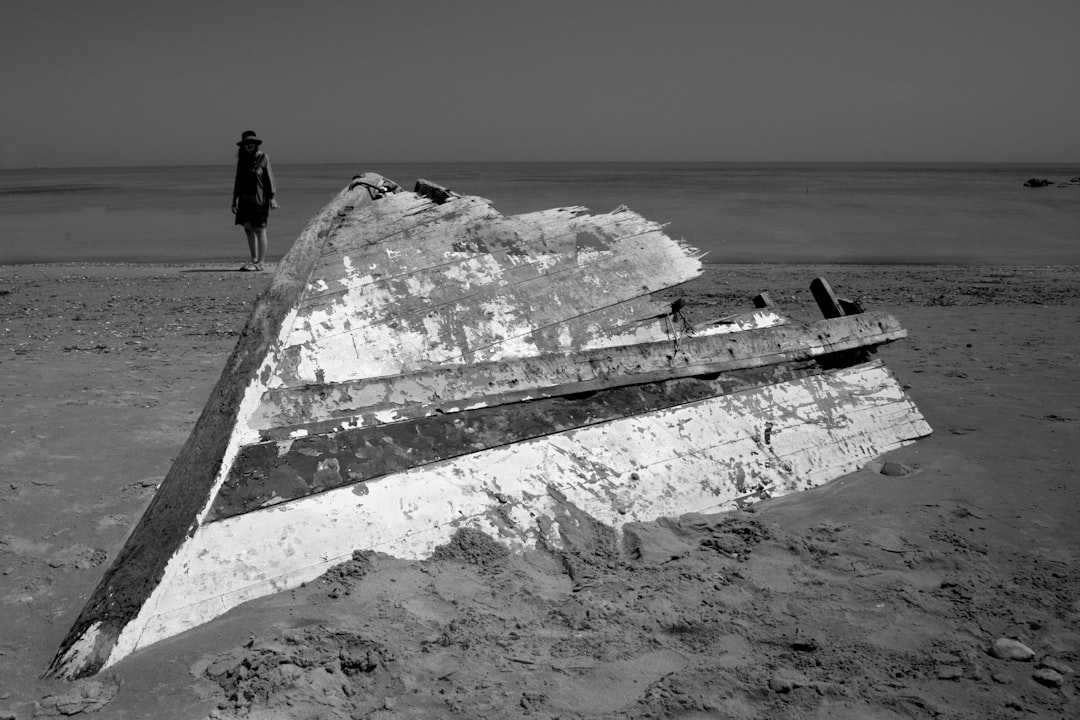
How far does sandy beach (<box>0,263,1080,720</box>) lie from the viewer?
1941 millimetres

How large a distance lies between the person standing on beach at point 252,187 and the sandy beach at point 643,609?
19.7ft

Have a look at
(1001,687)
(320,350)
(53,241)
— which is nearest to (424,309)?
(320,350)

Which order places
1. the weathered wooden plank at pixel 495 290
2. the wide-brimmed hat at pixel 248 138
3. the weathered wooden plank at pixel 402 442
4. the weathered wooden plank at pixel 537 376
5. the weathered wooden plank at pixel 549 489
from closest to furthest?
the weathered wooden plank at pixel 549 489
the weathered wooden plank at pixel 402 442
the weathered wooden plank at pixel 537 376
the weathered wooden plank at pixel 495 290
the wide-brimmed hat at pixel 248 138

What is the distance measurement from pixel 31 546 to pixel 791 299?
6.69 meters

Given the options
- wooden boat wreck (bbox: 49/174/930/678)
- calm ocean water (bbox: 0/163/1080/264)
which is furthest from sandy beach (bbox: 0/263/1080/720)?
calm ocean water (bbox: 0/163/1080/264)

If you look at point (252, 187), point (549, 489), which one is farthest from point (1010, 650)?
point (252, 187)

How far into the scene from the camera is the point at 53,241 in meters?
15.7

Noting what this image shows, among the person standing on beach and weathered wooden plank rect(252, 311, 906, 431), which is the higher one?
the person standing on beach

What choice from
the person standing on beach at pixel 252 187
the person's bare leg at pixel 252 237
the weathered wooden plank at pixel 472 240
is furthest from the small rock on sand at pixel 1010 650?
the person's bare leg at pixel 252 237

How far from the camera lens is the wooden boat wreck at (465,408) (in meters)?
2.31

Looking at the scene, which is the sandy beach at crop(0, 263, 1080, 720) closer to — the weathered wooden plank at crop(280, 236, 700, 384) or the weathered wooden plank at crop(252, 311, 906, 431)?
the weathered wooden plank at crop(252, 311, 906, 431)

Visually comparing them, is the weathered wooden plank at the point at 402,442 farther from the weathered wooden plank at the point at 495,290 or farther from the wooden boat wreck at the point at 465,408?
the weathered wooden plank at the point at 495,290

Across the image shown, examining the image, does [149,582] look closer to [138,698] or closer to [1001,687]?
[138,698]

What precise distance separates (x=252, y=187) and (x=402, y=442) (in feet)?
26.2
